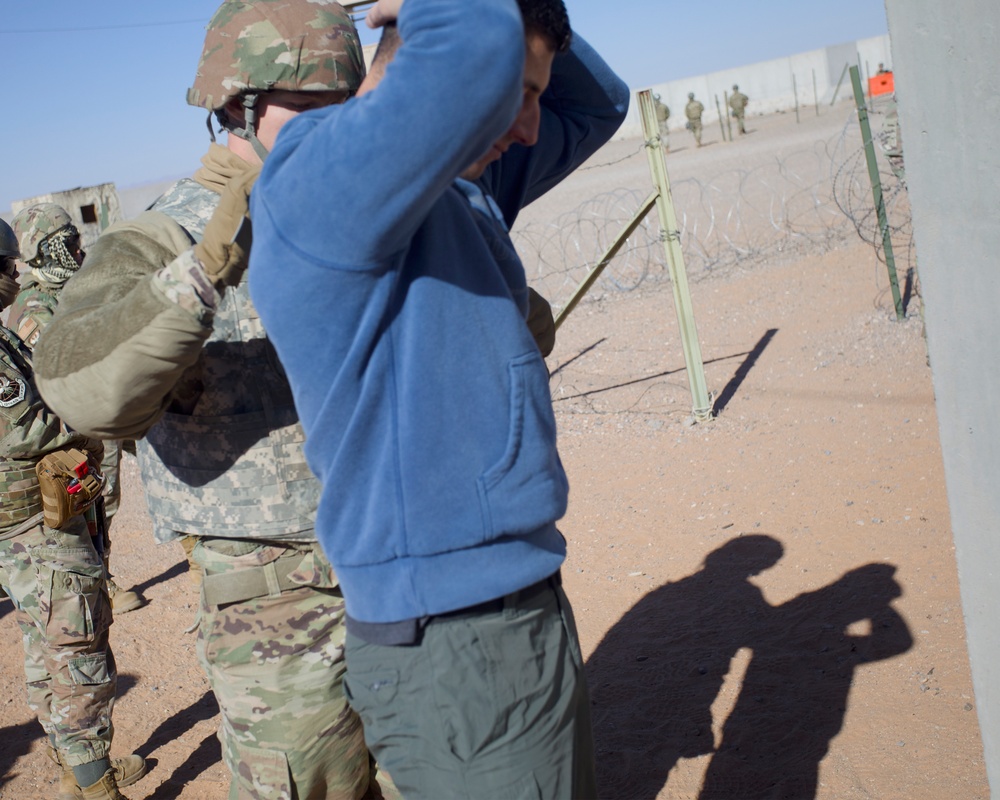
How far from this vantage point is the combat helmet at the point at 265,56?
6.47 ft

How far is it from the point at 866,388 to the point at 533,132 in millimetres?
5541

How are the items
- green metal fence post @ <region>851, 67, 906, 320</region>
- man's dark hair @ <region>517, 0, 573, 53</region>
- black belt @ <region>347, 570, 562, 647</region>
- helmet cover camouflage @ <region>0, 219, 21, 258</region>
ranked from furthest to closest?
green metal fence post @ <region>851, 67, 906, 320</region>, helmet cover camouflage @ <region>0, 219, 21, 258</region>, black belt @ <region>347, 570, 562, 647</region>, man's dark hair @ <region>517, 0, 573, 53</region>

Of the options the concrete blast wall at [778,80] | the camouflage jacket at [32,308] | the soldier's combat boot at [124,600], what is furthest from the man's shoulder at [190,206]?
the concrete blast wall at [778,80]

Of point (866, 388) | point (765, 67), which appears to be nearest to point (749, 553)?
point (866, 388)

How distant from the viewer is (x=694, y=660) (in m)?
3.79

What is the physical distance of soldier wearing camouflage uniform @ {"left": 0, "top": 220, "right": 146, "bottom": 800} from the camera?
3.46m

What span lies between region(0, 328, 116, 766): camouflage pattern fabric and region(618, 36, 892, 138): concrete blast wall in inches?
1991

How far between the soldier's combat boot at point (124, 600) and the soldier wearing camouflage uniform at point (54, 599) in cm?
181

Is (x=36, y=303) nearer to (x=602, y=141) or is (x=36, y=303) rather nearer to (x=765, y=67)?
(x=602, y=141)

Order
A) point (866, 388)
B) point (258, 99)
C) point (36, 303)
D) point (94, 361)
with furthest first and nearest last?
1. point (866, 388)
2. point (36, 303)
3. point (258, 99)
4. point (94, 361)

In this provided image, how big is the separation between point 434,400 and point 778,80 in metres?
59.6

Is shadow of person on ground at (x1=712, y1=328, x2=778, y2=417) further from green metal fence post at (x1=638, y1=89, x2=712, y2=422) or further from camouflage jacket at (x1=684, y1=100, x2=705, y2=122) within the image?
camouflage jacket at (x1=684, y1=100, x2=705, y2=122)

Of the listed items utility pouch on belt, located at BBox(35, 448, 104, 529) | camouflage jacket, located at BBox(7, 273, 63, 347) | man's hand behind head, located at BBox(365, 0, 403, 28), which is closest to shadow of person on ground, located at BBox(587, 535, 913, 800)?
utility pouch on belt, located at BBox(35, 448, 104, 529)

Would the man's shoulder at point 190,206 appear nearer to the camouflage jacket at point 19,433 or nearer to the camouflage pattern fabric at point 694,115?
the camouflage jacket at point 19,433
